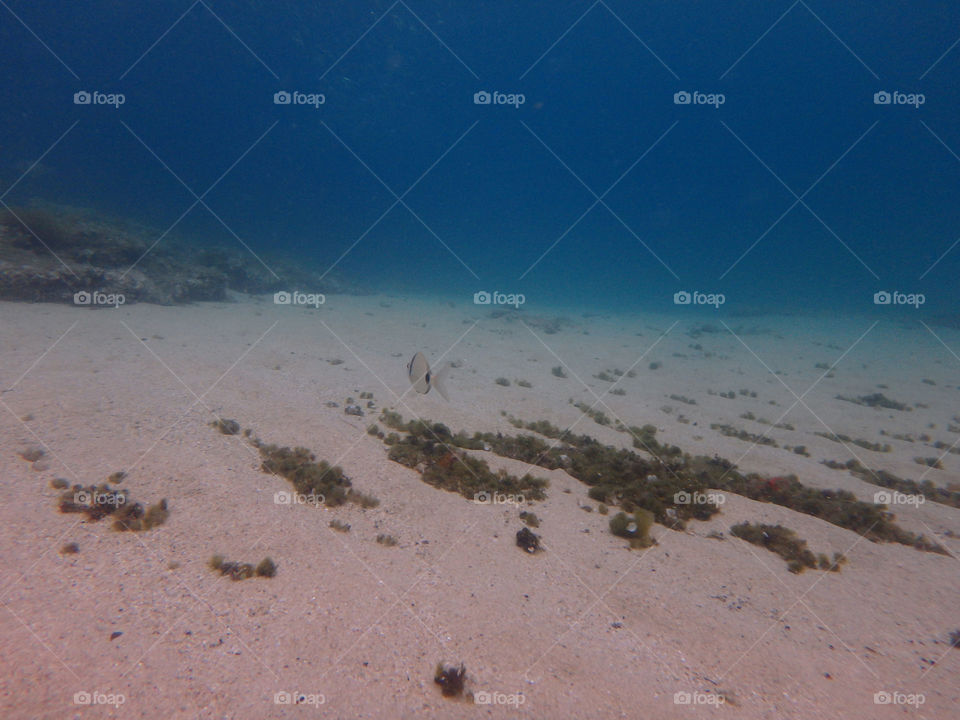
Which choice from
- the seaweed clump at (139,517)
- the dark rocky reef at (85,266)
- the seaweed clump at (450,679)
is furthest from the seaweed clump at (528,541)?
the dark rocky reef at (85,266)

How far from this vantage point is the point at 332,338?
773 inches

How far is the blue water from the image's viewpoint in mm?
58312

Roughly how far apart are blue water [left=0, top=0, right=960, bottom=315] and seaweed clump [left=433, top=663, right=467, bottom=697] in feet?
115

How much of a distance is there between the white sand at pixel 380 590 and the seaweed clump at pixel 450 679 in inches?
4.5

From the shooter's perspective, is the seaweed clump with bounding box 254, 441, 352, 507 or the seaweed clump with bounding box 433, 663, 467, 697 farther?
the seaweed clump with bounding box 254, 441, 352, 507

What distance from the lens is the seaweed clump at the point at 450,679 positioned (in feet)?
12.2

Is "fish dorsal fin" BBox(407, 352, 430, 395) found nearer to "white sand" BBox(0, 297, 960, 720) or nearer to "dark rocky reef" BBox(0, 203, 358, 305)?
"white sand" BBox(0, 297, 960, 720)

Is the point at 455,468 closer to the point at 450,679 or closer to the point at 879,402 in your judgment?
the point at 450,679

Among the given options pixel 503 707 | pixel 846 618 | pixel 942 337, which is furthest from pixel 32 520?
pixel 942 337

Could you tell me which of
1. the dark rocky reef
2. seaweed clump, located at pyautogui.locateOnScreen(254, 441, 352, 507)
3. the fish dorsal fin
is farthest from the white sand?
the dark rocky reef

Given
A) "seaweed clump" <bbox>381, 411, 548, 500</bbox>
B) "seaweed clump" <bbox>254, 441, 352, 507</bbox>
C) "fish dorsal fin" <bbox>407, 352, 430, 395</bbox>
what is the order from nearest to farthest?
"fish dorsal fin" <bbox>407, 352, 430, 395</bbox> → "seaweed clump" <bbox>254, 441, 352, 507</bbox> → "seaweed clump" <bbox>381, 411, 548, 500</bbox>

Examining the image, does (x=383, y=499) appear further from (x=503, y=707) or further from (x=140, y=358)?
(x=140, y=358)

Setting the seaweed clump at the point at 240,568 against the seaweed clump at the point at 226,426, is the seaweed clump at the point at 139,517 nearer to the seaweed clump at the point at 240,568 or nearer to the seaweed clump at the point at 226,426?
the seaweed clump at the point at 240,568

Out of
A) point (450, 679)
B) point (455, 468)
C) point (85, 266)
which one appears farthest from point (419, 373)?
point (85, 266)
